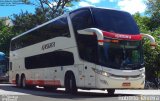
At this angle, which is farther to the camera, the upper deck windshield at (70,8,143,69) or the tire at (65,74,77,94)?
the tire at (65,74,77,94)

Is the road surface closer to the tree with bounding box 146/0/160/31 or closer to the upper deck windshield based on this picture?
the upper deck windshield

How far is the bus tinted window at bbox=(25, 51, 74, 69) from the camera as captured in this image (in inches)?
815

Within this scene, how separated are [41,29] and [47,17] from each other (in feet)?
81.5

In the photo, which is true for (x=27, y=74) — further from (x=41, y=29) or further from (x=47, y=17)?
(x=47, y=17)

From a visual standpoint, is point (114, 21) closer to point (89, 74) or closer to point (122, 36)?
point (122, 36)

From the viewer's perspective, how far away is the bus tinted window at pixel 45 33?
21.1 m

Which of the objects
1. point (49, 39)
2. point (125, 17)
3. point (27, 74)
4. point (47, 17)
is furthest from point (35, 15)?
point (125, 17)

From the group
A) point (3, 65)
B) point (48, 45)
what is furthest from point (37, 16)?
point (48, 45)

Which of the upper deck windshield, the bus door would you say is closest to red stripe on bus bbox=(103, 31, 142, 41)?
the upper deck windshield

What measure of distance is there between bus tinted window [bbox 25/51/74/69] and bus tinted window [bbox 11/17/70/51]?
1014mm

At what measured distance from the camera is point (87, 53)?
18.6m

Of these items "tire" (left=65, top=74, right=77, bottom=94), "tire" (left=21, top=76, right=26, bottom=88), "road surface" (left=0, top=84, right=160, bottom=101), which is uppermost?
"tire" (left=21, top=76, right=26, bottom=88)

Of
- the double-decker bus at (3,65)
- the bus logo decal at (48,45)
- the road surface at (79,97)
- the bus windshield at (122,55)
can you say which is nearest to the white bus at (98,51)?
the bus windshield at (122,55)

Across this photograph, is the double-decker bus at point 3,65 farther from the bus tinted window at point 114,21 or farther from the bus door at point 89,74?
the bus tinted window at point 114,21
